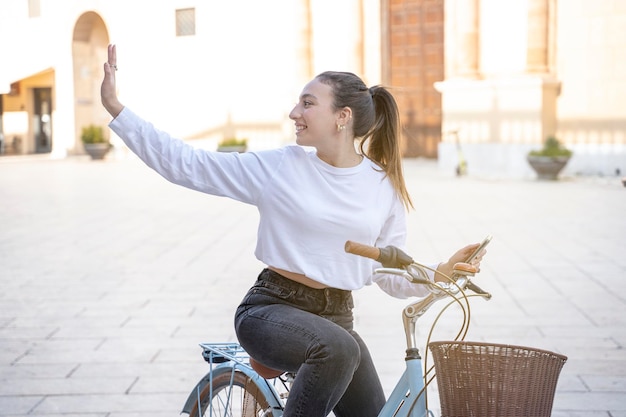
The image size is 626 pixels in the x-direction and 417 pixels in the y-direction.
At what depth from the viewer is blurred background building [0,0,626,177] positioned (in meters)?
20.5

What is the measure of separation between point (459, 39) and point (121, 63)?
45.6 ft

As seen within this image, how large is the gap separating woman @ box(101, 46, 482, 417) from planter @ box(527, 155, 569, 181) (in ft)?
54.5

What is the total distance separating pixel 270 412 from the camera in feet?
9.40

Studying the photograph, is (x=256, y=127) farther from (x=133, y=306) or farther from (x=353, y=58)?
(x=133, y=306)

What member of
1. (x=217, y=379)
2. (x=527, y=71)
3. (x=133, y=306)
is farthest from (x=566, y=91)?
(x=217, y=379)

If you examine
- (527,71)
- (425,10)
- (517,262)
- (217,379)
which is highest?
(425,10)

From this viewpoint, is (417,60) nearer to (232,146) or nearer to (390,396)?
(232,146)

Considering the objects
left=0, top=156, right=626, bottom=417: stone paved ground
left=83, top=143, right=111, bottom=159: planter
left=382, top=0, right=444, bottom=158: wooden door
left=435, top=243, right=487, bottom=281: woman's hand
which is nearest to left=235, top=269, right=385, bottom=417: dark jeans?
left=435, top=243, right=487, bottom=281: woman's hand

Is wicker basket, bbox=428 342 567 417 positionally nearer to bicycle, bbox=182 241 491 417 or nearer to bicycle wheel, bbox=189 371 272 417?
bicycle, bbox=182 241 491 417

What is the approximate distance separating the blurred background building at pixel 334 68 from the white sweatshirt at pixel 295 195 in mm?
17916

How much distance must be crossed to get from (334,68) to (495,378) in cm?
2374

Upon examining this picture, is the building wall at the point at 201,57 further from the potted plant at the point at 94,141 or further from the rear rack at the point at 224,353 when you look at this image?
the rear rack at the point at 224,353

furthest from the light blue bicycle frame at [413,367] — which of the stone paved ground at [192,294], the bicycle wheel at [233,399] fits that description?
the stone paved ground at [192,294]

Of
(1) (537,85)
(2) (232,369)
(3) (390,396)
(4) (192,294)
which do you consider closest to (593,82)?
(1) (537,85)
